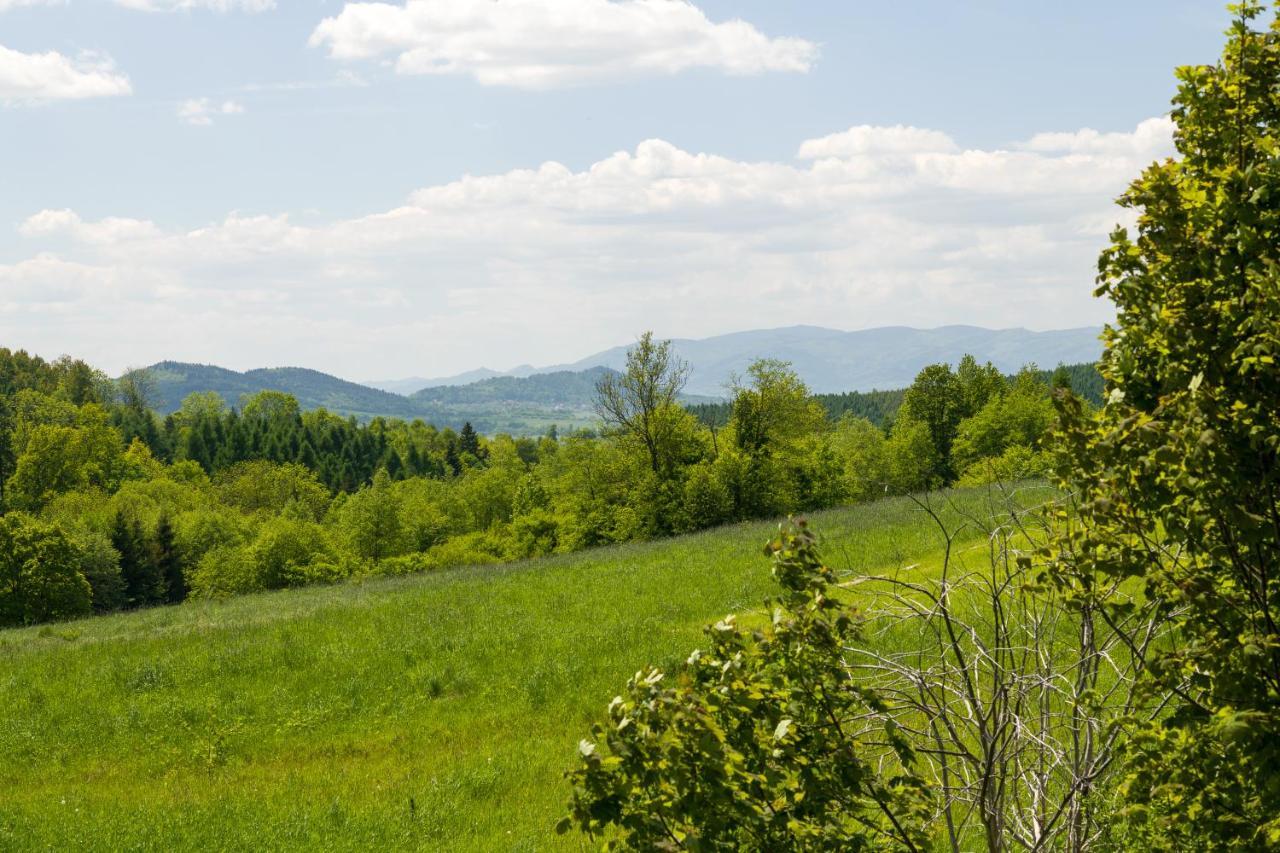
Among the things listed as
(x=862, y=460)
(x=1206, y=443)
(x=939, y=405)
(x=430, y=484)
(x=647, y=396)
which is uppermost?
(x=647, y=396)

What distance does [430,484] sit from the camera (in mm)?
113938

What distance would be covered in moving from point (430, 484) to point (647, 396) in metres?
65.0

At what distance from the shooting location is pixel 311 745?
54.2 feet

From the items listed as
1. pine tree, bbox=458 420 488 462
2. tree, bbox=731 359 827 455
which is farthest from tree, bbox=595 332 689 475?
pine tree, bbox=458 420 488 462

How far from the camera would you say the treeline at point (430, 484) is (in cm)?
5584

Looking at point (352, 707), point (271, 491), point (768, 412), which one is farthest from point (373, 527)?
point (352, 707)

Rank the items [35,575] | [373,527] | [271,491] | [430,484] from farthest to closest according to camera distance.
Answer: [271,491]
[430,484]
[373,527]
[35,575]

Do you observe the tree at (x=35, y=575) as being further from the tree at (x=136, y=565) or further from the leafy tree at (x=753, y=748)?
the leafy tree at (x=753, y=748)

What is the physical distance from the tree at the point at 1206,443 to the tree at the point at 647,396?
158 feet

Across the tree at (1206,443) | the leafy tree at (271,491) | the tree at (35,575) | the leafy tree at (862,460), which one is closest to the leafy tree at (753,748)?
the tree at (1206,443)

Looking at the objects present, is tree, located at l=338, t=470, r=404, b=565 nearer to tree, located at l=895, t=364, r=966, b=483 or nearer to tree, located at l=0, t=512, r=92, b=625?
tree, located at l=0, t=512, r=92, b=625

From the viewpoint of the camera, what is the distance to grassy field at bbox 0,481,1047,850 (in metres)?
12.5

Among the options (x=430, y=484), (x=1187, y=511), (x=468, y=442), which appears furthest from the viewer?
(x=468, y=442)

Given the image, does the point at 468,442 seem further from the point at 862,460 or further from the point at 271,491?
the point at 862,460
